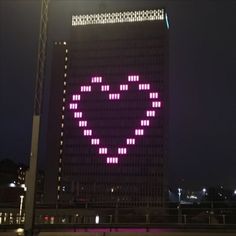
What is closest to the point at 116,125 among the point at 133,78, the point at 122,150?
the point at 122,150

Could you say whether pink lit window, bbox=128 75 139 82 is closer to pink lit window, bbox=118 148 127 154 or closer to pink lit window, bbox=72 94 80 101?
pink lit window, bbox=72 94 80 101

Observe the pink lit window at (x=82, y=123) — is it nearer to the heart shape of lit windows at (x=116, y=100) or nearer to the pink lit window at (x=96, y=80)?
the heart shape of lit windows at (x=116, y=100)

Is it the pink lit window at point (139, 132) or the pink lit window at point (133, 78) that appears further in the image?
the pink lit window at point (133, 78)

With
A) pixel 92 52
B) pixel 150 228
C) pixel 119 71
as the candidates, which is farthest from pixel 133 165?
pixel 150 228

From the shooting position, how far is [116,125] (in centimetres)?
→ 18912

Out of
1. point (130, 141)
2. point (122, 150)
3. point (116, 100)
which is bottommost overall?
point (122, 150)

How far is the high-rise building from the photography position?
187 meters

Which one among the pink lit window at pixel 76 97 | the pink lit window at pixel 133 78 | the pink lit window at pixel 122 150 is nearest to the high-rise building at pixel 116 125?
the pink lit window at pixel 122 150

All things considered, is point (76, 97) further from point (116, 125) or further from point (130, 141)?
point (130, 141)

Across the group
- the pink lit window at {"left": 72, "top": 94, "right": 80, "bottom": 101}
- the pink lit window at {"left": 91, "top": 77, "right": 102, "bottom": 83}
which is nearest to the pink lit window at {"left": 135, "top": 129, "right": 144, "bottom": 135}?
the pink lit window at {"left": 91, "top": 77, "right": 102, "bottom": 83}

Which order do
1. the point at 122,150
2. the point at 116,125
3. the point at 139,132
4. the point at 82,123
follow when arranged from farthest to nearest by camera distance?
1. the point at 82,123
2. the point at 116,125
3. the point at 122,150
4. the point at 139,132

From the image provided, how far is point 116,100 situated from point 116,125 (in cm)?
1075

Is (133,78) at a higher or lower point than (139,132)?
higher

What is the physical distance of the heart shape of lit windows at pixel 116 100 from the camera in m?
188
